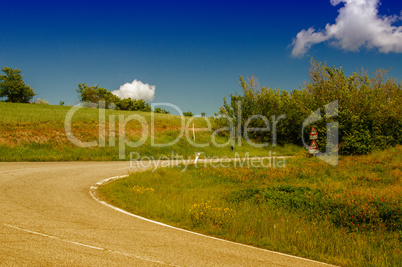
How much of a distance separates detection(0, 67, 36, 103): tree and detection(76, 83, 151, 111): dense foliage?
2216 cm

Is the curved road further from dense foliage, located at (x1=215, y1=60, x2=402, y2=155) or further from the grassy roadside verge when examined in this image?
dense foliage, located at (x1=215, y1=60, x2=402, y2=155)

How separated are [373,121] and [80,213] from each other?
2429 cm

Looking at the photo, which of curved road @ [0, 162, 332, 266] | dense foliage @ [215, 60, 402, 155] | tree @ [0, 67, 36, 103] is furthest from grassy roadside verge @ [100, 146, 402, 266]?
tree @ [0, 67, 36, 103]

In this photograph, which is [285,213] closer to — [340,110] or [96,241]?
[96,241]

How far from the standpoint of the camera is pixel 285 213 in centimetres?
850

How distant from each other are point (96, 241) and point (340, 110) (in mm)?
22748

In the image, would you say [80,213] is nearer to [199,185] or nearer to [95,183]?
[95,183]

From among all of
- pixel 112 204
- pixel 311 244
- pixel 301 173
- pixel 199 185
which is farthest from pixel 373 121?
pixel 112 204

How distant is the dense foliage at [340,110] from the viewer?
22.8 metres

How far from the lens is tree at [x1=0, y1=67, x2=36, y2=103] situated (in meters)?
84.8

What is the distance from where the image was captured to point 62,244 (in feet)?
17.5

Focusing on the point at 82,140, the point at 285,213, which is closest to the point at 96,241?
the point at 285,213

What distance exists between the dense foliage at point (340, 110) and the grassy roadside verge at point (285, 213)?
9833mm

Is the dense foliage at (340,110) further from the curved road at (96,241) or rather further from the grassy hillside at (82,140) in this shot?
the curved road at (96,241)
